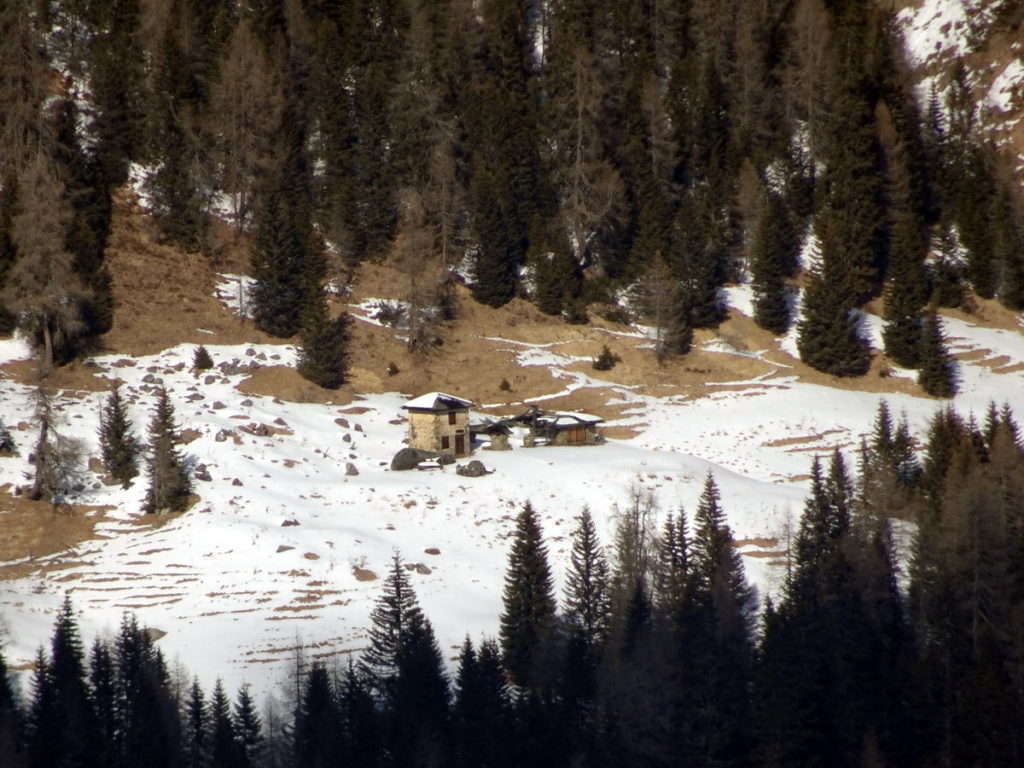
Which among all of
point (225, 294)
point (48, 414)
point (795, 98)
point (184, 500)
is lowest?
point (184, 500)

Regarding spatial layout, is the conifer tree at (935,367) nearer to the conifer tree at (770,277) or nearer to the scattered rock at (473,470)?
the conifer tree at (770,277)

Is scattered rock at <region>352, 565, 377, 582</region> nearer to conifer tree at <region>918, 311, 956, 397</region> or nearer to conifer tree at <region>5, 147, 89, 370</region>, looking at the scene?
conifer tree at <region>5, 147, 89, 370</region>

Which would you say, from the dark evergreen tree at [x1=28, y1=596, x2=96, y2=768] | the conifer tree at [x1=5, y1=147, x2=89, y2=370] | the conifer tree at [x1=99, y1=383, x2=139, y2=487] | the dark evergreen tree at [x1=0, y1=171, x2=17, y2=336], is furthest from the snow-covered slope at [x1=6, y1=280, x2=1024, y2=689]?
the dark evergreen tree at [x1=28, y1=596, x2=96, y2=768]

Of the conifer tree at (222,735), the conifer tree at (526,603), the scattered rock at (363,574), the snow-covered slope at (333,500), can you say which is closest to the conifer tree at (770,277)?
the snow-covered slope at (333,500)

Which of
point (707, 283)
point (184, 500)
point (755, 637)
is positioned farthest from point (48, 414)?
point (707, 283)

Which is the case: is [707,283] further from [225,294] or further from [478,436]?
[225,294]
